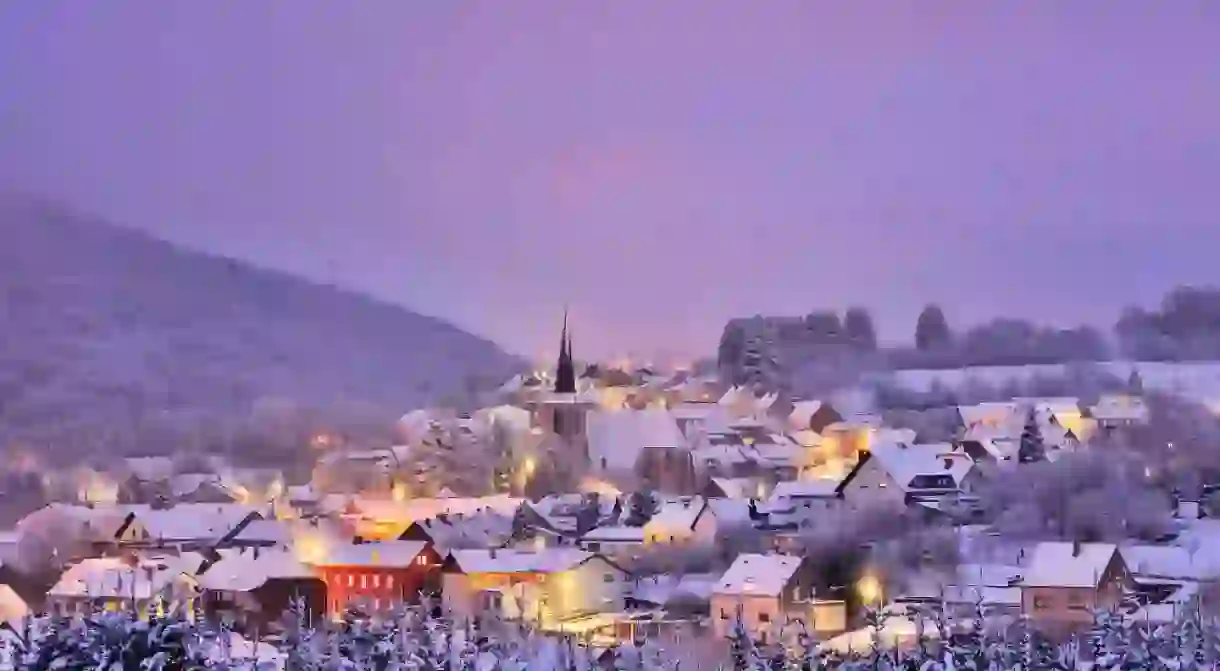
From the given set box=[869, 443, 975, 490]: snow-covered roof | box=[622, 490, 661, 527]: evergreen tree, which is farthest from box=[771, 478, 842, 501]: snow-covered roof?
box=[622, 490, 661, 527]: evergreen tree

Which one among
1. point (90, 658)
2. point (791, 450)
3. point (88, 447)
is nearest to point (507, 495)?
point (791, 450)

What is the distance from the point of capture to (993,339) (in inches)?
1316

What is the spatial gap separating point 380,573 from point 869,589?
16.7 ft

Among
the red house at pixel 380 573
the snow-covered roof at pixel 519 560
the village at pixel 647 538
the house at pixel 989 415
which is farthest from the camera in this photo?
the house at pixel 989 415

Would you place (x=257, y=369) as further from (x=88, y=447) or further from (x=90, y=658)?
(x=90, y=658)

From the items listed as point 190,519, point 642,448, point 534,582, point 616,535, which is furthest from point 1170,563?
point 642,448

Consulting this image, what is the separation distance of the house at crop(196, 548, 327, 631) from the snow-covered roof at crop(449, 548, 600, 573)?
57.2 inches

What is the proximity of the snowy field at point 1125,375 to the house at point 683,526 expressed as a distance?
472 inches

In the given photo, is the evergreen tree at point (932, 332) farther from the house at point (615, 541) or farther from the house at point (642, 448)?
the house at point (615, 541)

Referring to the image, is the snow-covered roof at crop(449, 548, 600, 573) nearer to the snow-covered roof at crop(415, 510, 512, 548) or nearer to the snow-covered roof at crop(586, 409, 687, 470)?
the snow-covered roof at crop(415, 510, 512, 548)

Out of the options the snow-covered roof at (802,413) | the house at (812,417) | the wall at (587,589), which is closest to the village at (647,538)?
the wall at (587,589)

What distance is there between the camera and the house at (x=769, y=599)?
14.2 meters

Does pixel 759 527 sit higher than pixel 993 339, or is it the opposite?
pixel 993 339

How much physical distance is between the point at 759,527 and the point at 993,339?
15455mm
